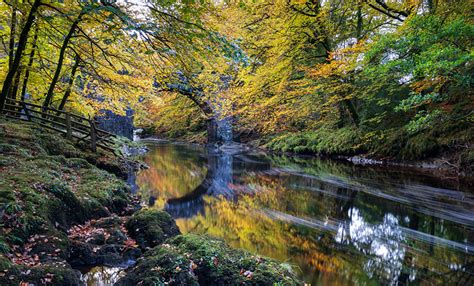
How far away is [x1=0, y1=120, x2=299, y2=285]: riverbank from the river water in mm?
941

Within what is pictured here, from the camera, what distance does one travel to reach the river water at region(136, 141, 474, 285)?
12.7 ft

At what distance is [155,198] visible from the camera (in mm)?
7664

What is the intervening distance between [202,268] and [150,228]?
133cm

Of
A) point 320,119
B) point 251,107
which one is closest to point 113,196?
point 251,107

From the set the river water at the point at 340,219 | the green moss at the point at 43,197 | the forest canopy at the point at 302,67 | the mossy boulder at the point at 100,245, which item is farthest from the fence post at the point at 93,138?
the mossy boulder at the point at 100,245

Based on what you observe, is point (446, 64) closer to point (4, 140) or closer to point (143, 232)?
point (143, 232)

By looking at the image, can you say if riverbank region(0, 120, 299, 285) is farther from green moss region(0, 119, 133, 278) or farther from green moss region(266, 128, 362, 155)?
green moss region(266, 128, 362, 155)

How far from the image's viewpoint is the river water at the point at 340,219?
387 cm

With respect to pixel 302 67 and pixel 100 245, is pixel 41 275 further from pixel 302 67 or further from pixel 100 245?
pixel 302 67

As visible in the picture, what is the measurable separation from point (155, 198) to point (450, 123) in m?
9.39

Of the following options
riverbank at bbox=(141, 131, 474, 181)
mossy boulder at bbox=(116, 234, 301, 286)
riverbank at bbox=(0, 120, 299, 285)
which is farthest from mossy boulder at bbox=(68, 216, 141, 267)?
riverbank at bbox=(141, 131, 474, 181)

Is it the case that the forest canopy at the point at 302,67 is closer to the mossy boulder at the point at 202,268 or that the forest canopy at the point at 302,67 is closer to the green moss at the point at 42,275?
the mossy boulder at the point at 202,268

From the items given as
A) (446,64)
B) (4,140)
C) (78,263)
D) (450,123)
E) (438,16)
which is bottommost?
(78,263)

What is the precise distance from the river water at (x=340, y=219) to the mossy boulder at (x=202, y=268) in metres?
0.71
